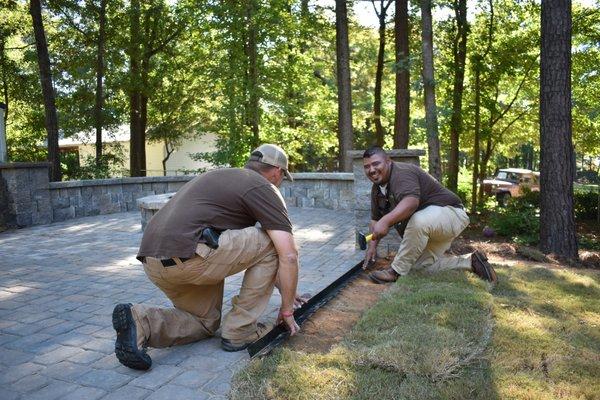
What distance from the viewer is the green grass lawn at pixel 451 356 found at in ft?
7.38

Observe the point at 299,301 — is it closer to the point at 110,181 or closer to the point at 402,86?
the point at 110,181

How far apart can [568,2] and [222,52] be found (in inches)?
440

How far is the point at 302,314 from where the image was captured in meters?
3.43

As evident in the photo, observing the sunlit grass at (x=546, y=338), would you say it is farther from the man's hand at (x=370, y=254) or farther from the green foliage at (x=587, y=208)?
the green foliage at (x=587, y=208)

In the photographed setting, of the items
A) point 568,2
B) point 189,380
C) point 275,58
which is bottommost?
point 189,380

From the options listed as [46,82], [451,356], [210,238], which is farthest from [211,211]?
[46,82]

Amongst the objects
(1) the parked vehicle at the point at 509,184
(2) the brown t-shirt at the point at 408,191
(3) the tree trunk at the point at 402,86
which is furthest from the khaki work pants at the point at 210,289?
(1) the parked vehicle at the point at 509,184

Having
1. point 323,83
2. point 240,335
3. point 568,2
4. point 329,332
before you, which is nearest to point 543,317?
point 329,332

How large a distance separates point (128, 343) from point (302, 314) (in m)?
1.23

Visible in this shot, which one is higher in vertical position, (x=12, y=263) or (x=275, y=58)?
(x=275, y=58)

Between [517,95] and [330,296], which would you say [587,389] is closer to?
[330,296]

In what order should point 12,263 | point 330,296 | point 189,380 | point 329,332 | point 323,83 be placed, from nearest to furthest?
point 189,380
point 329,332
point 330,296
point 12,263
point 323,83

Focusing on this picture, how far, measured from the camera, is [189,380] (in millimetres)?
2553

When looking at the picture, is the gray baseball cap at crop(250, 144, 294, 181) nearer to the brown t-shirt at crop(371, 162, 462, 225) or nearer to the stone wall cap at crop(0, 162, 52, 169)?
the brown t-shirt at crop(371, 162, 462, 225)
